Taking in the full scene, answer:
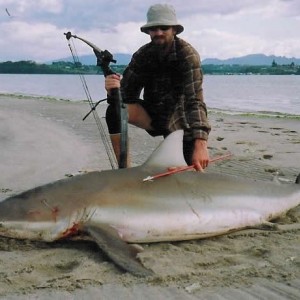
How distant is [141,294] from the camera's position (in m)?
3.20

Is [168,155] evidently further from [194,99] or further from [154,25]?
[154,25]

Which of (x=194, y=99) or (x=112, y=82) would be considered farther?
(x=194, y=99)

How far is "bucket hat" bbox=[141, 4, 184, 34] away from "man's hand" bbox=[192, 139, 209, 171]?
1338 millimetres

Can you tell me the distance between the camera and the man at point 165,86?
219 inches

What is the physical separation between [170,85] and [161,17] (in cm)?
95

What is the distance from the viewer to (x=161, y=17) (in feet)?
18.4

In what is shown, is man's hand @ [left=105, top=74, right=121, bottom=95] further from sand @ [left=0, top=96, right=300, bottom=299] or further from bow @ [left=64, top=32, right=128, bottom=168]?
sand @ [left=0, top=96, right=300, bottom=299]

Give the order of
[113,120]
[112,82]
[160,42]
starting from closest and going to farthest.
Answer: [112,82] < [160,42] < [113,120]

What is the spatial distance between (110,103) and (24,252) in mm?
2374

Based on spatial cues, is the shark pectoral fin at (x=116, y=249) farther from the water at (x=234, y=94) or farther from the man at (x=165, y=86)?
the water at (x=234, y=94)

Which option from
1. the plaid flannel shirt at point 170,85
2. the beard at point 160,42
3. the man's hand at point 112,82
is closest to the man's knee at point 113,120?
the plaid flannel shirt at point 170,85

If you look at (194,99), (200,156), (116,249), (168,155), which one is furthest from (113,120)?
(116,249)

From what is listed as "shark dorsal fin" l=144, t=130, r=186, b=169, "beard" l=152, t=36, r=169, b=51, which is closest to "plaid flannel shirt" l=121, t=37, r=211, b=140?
"beard" l=152, t=36, r=169, b=51

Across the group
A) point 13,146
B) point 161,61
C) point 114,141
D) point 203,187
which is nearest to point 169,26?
point 161,61
